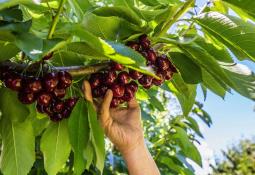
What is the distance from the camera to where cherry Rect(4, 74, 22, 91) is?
3.51 feet

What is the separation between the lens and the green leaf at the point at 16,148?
1.17m

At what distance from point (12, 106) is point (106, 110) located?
0.29 metres

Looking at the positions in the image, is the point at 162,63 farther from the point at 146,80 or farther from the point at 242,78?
the point at 242,78

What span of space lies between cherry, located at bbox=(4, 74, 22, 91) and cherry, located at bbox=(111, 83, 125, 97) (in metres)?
0.22

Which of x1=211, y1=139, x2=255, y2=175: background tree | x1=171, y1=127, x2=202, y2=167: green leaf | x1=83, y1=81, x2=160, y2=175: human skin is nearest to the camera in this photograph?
x1=83, y1=81, x2=160, y2=175: human skin

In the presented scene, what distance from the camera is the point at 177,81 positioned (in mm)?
1334

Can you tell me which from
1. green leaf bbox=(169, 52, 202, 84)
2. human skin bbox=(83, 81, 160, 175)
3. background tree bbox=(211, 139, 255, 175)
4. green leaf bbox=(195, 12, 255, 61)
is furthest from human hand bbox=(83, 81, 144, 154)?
background tree bbox=(211, 139, 255, 175)

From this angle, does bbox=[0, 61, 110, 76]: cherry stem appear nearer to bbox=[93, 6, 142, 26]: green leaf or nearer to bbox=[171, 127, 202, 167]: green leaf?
bbox=[93, 6, 142, 26]: green leaf

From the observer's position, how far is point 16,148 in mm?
1175

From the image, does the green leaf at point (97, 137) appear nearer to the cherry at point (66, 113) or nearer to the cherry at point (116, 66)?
the cherry at point (66, 113)

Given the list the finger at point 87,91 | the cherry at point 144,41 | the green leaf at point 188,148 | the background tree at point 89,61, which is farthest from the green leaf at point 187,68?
Answer: the green leaf at point 188,148

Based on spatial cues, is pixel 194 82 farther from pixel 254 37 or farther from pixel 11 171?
pixel 11 171

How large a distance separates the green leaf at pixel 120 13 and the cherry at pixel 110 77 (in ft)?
0.40

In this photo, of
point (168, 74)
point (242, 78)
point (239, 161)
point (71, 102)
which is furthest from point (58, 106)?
point (239, 161)
